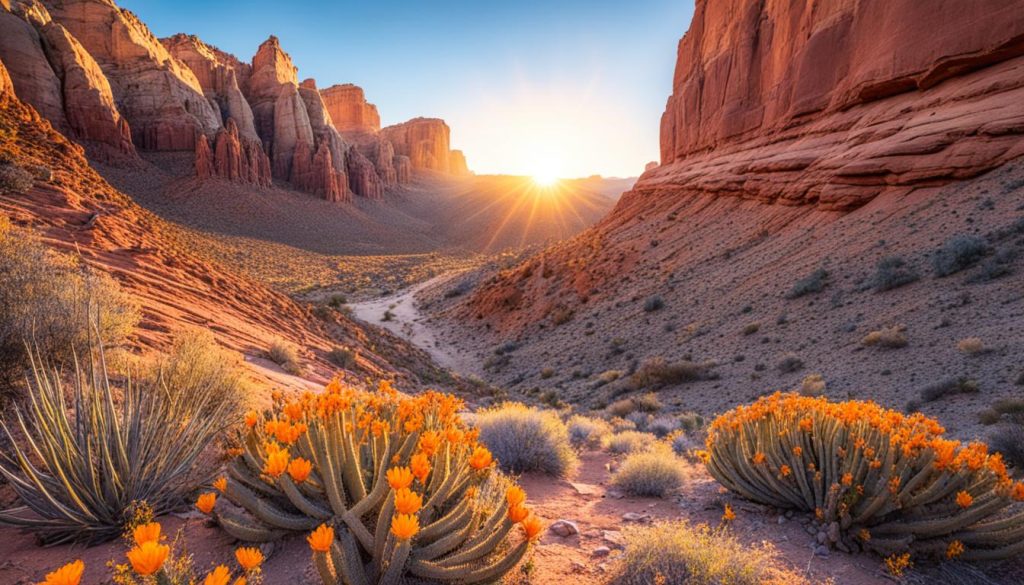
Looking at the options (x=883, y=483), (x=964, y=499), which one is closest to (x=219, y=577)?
(x=883, y=483)

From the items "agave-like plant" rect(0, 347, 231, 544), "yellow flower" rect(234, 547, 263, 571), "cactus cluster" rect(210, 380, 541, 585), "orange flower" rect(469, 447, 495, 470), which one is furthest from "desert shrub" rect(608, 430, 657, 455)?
"yellow flower" rect(234, 547, 263, 571)

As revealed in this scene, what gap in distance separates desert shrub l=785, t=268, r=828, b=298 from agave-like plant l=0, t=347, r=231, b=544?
1646cm

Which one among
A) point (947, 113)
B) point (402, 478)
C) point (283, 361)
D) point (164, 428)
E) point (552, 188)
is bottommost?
point (283, 361)

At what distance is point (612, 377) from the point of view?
1521cm

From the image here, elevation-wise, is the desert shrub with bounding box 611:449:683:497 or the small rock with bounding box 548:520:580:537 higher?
the small rock with bounding box 548:520:580:537

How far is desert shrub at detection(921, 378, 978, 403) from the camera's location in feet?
26.7

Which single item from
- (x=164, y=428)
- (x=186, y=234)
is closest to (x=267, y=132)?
(x=186, y=234)

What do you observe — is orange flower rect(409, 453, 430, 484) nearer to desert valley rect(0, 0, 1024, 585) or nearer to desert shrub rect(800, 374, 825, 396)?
desert valley rect(0, 0, 1024, 585)

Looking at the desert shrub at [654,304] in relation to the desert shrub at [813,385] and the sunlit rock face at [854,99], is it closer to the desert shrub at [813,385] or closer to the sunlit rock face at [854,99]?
the sunlit rock face at [854,99]

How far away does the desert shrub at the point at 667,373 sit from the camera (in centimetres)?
1318

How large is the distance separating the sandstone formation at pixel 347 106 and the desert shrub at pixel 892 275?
11659 centimetres

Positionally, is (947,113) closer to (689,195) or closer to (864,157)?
(864,157)

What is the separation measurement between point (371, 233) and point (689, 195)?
161 ft

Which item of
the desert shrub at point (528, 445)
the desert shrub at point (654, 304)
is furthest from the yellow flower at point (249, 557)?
the desert shrub at point (654, 304)
